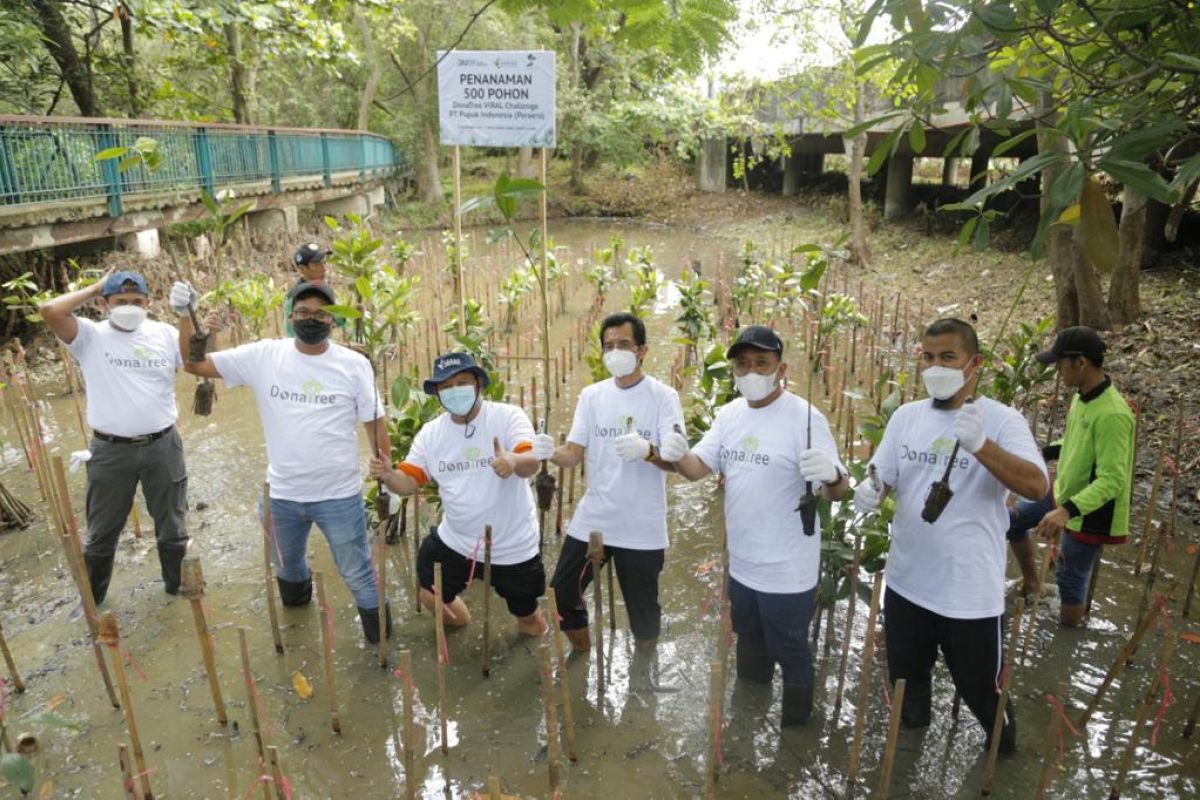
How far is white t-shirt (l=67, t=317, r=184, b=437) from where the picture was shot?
390 centimetres

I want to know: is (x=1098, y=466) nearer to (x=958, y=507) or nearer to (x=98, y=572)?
(x=958, y=507)

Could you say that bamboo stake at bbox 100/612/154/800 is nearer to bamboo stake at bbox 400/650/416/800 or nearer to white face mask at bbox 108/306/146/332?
bamboo stake at bbox 400/650/416/800

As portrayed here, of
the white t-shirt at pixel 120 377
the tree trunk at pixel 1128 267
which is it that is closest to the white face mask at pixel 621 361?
the white t-shirt at pixel 120 377

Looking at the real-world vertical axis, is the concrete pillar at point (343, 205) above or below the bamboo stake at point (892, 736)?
above

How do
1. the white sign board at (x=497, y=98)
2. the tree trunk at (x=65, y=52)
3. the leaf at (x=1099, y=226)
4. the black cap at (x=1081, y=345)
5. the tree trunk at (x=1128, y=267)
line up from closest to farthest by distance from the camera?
the leaf at (x=1099, y=226) < the black cap at (x=1081, y=345) < the white sign board at (x=497, y=98) < the tree trunk at (x=1128, y=267) < the tree trunk at (x=65, y=52)

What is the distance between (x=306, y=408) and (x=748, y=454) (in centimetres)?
193

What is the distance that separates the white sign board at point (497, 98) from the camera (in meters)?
5.20

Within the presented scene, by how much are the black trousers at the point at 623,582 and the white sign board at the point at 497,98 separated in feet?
9.32

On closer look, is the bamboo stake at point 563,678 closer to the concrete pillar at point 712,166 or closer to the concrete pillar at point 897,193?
the concrete pillar at point 897,193

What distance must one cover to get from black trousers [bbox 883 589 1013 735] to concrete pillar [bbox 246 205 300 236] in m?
13.2

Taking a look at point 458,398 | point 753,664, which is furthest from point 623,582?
point 458,398

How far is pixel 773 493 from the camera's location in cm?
296

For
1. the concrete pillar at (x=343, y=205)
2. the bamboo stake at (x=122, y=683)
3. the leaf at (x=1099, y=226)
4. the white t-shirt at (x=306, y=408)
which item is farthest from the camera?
the concrete pillar at (x=343, y=205)

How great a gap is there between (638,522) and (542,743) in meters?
0.94
